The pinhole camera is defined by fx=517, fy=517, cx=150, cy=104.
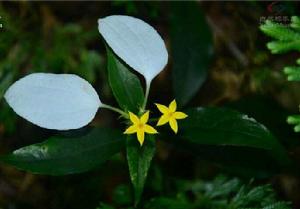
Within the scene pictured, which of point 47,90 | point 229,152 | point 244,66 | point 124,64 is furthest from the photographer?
point 244,66

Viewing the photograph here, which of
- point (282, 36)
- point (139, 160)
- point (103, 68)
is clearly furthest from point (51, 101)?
point (103, 68)

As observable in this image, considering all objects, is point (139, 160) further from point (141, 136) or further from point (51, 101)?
point (51, 101)

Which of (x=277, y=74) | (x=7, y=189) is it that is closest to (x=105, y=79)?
(x=7, y=189)

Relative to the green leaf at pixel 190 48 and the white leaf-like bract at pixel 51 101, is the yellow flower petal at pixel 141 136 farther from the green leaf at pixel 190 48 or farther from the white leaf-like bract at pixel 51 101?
the green leaf at pixel 190 48

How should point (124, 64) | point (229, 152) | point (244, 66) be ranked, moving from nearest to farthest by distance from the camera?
point (124, 64) < point (229, 152) < point (244, 66)

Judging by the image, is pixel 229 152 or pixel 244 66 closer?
pixel 229 152

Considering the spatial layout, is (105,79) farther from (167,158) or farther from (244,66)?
(244,66)

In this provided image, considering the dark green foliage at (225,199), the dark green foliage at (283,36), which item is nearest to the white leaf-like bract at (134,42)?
the dark green foliage at (283,36)

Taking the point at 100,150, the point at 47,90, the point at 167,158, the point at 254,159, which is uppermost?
the point at 47,90
